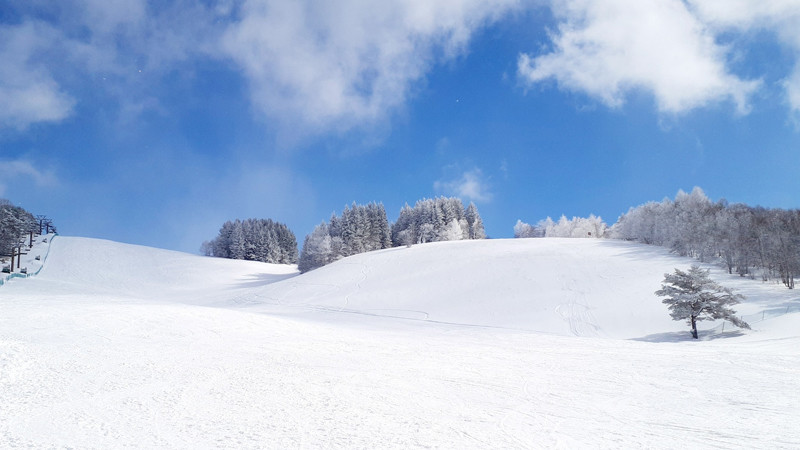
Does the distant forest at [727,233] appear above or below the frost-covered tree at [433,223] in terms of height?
below

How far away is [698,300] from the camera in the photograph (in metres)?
25.2

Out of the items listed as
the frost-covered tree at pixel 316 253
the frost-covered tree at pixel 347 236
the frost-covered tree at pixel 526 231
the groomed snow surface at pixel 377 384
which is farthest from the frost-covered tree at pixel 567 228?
the groomed snow surface at pixel 377 384

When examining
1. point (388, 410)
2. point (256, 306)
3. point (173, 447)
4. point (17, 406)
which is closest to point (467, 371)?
point (388, 410)

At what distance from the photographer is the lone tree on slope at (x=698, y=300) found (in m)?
24.6

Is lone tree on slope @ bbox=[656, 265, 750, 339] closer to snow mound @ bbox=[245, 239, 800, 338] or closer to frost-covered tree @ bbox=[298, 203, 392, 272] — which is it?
snow mound @ bbox=[245, 239, 800, 338]

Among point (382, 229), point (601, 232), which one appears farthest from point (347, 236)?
point (601, 232)

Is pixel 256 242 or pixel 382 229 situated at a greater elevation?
pixel 382 229

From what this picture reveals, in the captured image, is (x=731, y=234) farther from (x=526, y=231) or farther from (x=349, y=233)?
(x=526, y=231)

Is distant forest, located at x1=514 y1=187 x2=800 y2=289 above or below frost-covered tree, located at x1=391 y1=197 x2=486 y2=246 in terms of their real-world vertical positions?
below

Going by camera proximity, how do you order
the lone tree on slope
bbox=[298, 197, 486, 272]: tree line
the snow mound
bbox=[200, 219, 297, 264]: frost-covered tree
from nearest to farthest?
the lone tree on slope
the snow mound
bbox=[298, 197, 486, 272]: tree line
bbox=[200, 219, 297, 264]: frost-covered tree

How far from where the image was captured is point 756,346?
17.8 metres

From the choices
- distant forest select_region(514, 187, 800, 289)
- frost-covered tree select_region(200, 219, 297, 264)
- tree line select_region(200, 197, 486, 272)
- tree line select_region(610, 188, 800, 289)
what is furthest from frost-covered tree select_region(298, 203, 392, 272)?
tree line select_region(610, 188, 800, 289)

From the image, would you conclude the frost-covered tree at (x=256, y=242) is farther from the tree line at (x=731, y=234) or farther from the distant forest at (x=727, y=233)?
the tree line at (x=731, y=234)

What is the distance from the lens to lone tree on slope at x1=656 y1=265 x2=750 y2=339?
24562 millimetres
